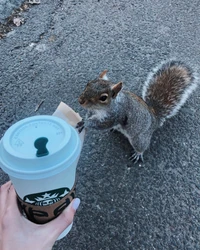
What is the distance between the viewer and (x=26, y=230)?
3.31 ft

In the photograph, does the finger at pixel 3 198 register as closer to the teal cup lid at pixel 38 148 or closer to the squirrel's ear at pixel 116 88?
the teal cup lid at pixel 38 148

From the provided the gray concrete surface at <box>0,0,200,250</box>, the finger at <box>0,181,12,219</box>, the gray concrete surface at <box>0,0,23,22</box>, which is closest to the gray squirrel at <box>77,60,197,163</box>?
the gray concrete surface at <box>0,0,200,250</box>

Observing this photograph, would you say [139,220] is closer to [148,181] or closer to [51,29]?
[148,181]

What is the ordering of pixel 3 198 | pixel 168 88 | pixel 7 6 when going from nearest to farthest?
pixel 3 198 < pixel 168 88 < pixel 7 6

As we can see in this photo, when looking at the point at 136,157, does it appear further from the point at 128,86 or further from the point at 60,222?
the point at 60,222

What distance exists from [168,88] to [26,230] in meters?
1.18

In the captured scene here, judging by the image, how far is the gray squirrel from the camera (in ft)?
5.24

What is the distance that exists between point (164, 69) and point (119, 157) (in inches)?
22.9

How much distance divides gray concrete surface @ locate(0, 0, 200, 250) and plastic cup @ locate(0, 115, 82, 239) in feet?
2.16

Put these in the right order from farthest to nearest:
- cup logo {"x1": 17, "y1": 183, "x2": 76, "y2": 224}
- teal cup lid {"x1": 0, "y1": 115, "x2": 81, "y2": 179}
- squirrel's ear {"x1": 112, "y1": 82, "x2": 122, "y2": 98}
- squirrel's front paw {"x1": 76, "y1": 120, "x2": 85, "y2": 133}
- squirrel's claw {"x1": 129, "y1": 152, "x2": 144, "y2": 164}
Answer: squirrel's claw {"x1": 129, "y1": 152, "x2": 144, "y2": 164} < squirrel's front paw {"x1": 76, "y1": 120, "x2": 85, "y2": 133} < squirrel's ear {"x1": 112, "y1": 82, "x2": 122, "y2": 98} < cup logo {"x1": 17, "y1": 183, "x2": 76, "y2": 224} < teal cup lid {"x1": 0, "y1": 115, "x2": 81, "y2": 179}

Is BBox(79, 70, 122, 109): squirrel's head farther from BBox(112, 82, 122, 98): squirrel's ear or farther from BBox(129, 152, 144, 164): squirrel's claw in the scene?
BBox(129, 152, 144, 164): squirrel's claw

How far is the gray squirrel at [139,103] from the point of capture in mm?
1597

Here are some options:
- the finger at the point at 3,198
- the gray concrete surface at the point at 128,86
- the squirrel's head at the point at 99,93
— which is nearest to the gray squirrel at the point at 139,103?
the squirrel's head at the point at 99,93

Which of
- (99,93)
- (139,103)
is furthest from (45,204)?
(139,103)
